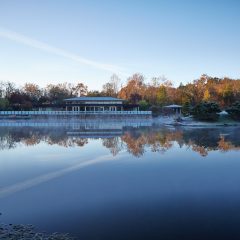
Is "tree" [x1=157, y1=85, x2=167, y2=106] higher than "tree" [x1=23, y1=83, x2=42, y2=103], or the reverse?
"tree" [x1=23, y1=83, x2=42, y2=103]

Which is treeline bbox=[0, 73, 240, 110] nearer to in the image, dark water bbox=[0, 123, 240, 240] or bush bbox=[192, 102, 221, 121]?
bush bbox=[192, 102, 221, 121]

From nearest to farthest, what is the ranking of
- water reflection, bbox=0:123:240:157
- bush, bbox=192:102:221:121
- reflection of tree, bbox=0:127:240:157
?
reflection of tree, bbox=0:127:240:157
water reflection, bbox=0:123:240:157
bush, bbox=192:102:221:121

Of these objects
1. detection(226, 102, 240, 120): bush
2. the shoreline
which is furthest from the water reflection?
detection(226, 102, 240, 120): bush

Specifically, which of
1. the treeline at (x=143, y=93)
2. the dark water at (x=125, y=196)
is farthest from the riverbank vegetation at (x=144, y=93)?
the dark water at (x=125, y=196)

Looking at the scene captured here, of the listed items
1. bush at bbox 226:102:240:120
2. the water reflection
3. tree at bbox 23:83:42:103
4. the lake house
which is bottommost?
the water reflection

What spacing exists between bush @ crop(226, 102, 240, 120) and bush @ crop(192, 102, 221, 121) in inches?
79.7

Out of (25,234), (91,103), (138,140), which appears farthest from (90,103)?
(25,234)

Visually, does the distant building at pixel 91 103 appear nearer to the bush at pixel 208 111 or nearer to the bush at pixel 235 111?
the bush at pixel 208 111

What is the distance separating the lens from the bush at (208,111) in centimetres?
3581

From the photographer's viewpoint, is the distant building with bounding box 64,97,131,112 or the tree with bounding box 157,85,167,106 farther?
the tree with bounding box 157,85,167,106

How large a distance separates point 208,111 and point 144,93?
25.2 m

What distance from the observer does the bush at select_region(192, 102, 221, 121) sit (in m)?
35.8

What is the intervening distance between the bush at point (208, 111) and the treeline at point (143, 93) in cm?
914

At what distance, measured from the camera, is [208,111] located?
118 ft
